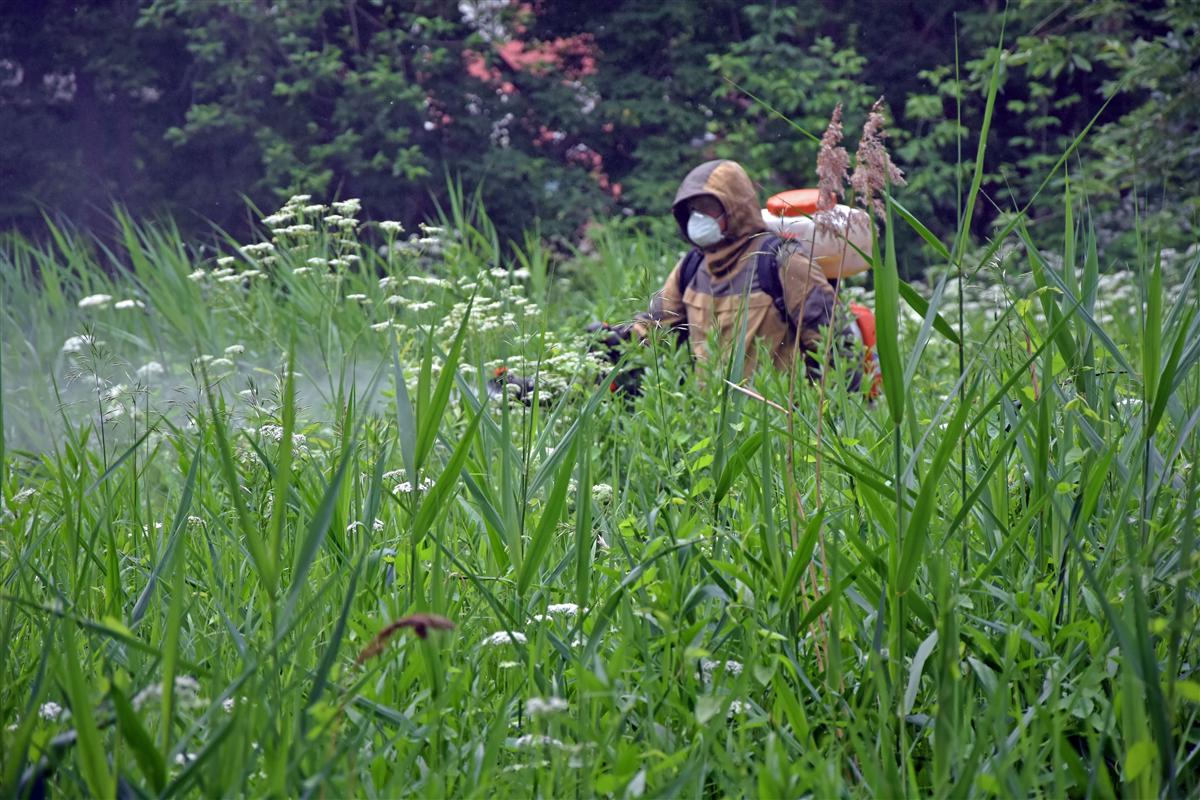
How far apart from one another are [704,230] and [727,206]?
16 cm

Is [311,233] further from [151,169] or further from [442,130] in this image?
[151,169]

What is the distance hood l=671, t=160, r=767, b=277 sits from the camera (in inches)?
180

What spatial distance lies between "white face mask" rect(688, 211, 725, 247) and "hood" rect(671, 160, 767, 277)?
0.04 m

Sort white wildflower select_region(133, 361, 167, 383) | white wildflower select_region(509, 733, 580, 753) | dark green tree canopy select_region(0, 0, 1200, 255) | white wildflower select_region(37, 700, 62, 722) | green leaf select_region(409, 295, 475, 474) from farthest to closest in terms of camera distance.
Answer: dark green tree canopy select_region(0, 0, 1200, 255) < white wildflower select_region(133, 361, 167, 383) < green leaf select_region(409, 295, 475, 474) < white wildflower select_region(37, 700, 62, 722) < white wildflower select_region(509, 733, 580, 753)

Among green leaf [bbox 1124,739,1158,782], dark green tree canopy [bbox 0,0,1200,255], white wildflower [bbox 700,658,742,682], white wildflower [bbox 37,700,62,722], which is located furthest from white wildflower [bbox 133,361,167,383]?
dark green tree canopy [bbox 0,0,1200,255]

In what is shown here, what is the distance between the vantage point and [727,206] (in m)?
4.59

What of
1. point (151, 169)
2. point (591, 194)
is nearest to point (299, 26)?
point (151, 169)

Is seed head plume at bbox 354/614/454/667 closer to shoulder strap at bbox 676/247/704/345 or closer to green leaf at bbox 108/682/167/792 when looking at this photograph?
A: green leaf at bbox 108/682/167/792

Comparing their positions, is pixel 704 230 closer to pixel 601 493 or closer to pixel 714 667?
pixel 601 493

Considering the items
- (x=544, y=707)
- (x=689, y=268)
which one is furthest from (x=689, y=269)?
(x=544, y=707)

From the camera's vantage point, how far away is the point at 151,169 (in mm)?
12555

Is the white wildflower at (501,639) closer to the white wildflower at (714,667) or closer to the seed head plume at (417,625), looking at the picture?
the white wildflower at (714,667)

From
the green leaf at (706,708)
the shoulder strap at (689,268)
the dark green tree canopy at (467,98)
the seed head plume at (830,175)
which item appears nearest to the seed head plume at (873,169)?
the seed head plume at (830,175)

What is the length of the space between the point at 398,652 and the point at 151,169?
1233 cm
